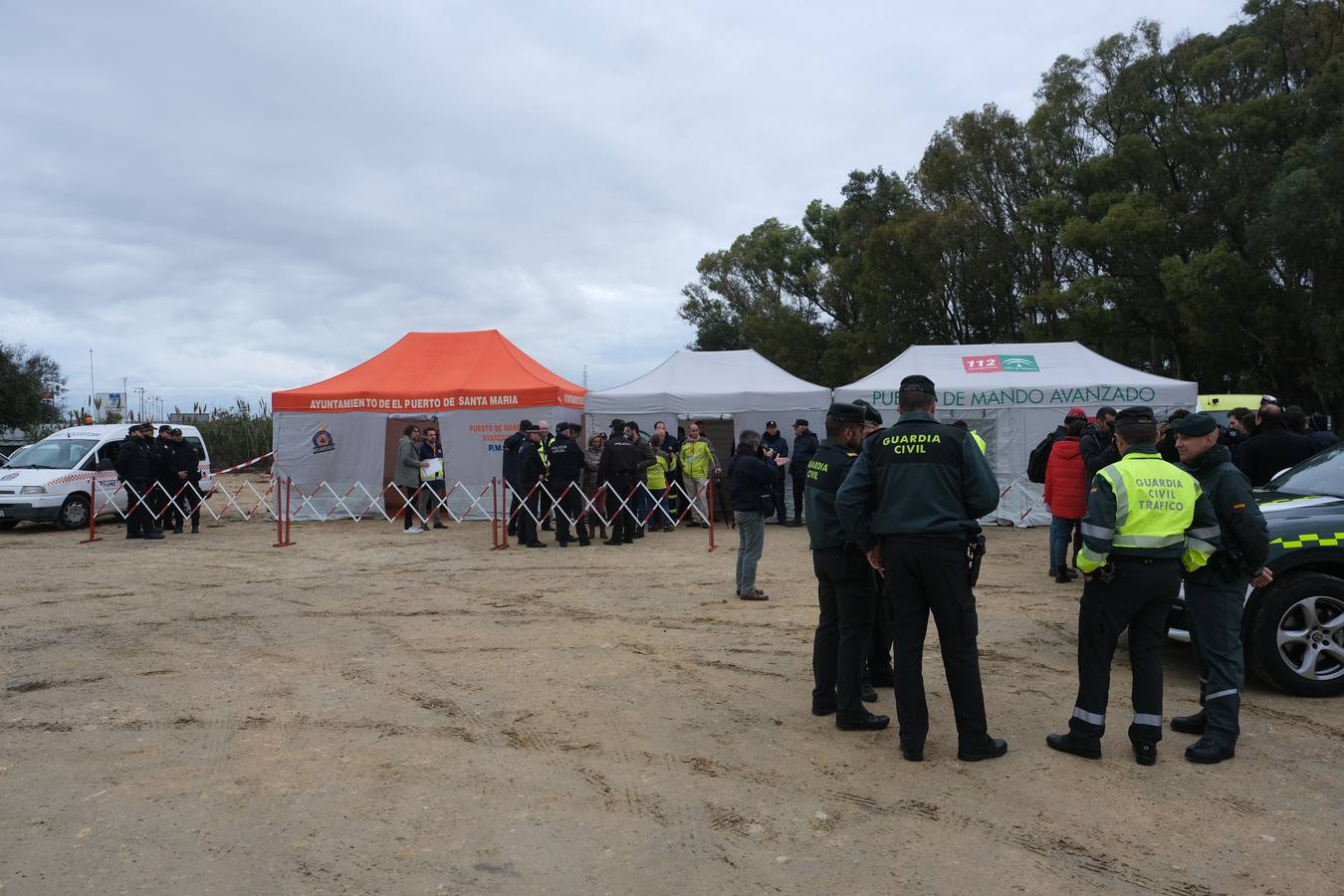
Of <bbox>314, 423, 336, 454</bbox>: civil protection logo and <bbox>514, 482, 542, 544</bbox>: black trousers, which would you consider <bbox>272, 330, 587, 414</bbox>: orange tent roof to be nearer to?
<bbox>314, 423, 336, 454</bbox>: civil protection logo

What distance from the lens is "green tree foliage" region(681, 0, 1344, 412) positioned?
836 inches

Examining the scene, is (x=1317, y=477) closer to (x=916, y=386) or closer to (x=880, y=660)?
(x=880, y=660)

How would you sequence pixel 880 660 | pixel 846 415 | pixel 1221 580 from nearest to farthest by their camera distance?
pixel 1221 580, pixel 846 415, pixel 880 660

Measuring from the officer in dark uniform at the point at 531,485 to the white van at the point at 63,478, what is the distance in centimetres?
657

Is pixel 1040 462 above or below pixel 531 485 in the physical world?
above

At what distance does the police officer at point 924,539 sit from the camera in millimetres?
4227

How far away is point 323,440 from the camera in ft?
56.5

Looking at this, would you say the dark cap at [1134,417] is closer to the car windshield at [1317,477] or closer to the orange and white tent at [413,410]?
the car windshield at [1317,477]

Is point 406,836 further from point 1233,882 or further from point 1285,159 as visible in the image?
point 1285,159

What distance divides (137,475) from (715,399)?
9.57 metres

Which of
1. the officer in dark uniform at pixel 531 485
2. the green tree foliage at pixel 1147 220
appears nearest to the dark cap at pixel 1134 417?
the officer in dark uniform at pixel 531 485

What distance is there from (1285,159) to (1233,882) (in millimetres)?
22836

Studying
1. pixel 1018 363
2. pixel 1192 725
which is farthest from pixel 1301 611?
pixel 1018 363

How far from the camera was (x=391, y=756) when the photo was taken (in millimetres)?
4523
